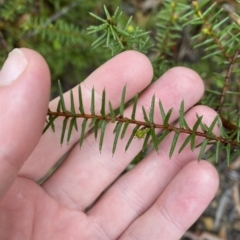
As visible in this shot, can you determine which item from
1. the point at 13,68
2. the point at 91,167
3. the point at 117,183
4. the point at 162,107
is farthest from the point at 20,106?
the point at 117,183

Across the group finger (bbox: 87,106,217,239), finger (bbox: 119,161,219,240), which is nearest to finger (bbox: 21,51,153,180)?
finger (bbox: 87,106,217,239)

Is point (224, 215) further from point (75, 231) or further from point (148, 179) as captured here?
point (75, 231)

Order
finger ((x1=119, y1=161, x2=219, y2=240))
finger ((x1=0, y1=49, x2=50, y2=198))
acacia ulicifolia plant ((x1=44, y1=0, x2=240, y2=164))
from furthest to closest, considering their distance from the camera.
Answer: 1. finger ((x1=119, y1=161, x2=219, y2=240))
2. acacia ulicifolia plant ((x1=44, y1=0, x2=240, y2=164))
3. finger ((x1=0, y1=49, x2=50, y2=198))

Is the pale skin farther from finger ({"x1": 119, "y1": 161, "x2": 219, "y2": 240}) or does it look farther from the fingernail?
the fingernail

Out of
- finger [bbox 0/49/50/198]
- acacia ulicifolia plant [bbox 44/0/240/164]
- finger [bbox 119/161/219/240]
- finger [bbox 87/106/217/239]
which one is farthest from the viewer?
finger [bbox 87/106/217/239]

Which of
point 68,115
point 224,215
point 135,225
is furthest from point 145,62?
→ point 224,215

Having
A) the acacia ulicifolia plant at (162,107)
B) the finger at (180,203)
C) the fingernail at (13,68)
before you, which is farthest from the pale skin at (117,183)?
the fingernail at (13,68)

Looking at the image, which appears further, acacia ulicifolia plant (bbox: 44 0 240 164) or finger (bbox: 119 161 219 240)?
finger (bbox: 119 161 219 240)

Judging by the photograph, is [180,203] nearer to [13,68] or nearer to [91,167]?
Answer: [91,167]
